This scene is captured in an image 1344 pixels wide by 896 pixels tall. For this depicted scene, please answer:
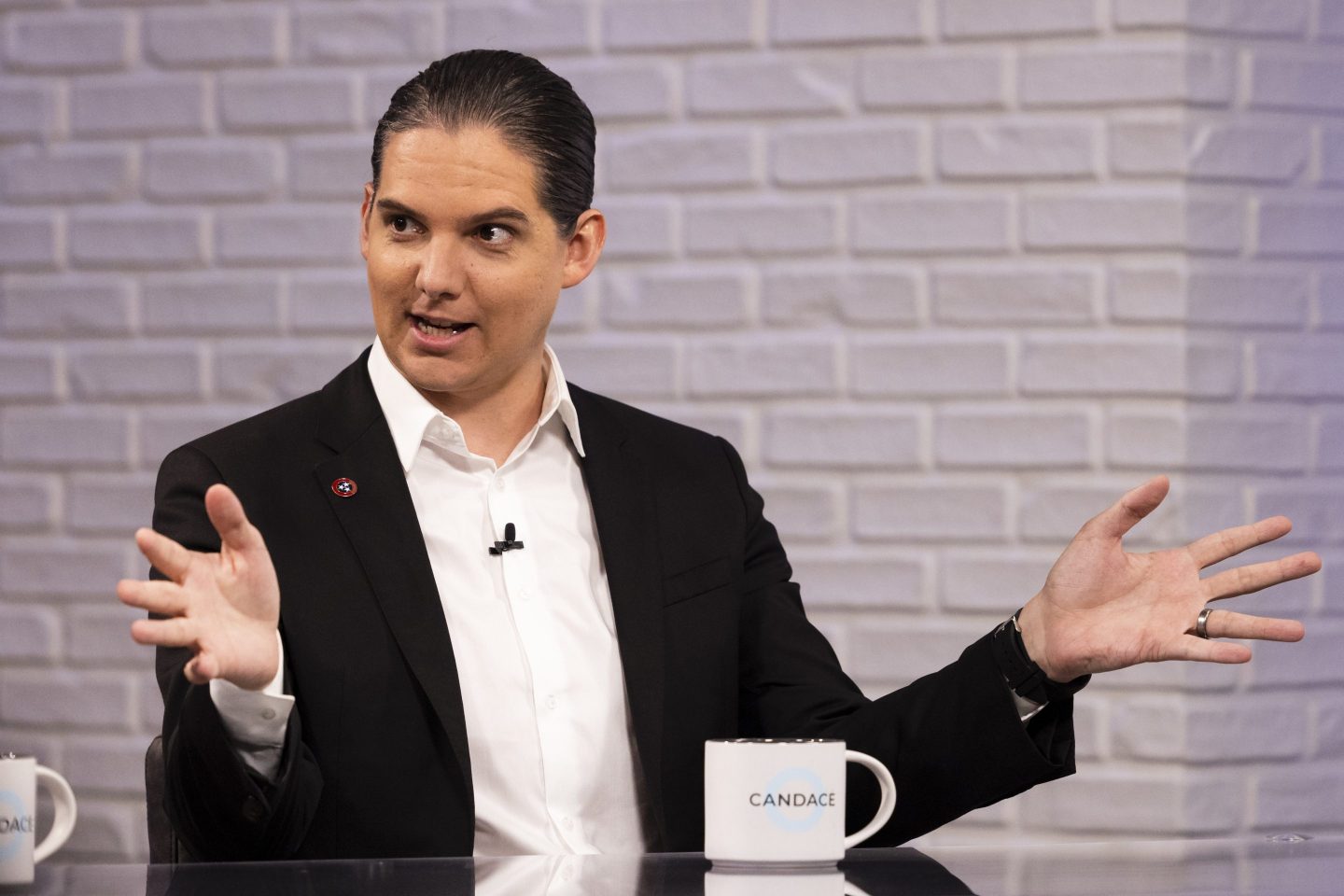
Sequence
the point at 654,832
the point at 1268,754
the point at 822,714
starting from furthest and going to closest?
1. the point at 1268,754
2. the point at 822,714
3. the point at 654,832

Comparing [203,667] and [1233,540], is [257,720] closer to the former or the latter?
[203,667]

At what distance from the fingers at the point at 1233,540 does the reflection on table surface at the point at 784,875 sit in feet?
0.98

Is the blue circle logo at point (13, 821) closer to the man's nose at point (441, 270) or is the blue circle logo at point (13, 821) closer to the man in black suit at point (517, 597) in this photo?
the man in black suit at point (517, 597)

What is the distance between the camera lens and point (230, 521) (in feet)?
4.05

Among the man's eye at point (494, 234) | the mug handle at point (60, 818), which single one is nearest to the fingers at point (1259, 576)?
the man's eye at point (494, 234)

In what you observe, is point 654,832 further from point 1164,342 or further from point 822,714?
point 1164,342

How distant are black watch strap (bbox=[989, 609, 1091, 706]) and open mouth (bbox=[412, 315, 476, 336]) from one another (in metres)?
0.66

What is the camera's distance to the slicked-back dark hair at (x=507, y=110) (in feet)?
5.83

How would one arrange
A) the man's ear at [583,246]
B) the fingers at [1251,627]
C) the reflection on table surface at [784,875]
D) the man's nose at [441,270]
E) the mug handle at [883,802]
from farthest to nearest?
the man's ear at [583,246]
the man's nose at [441,270]
the fingers at [1251,627]
the mug handle at [883,802]
the reflection on table surface at [784,875]

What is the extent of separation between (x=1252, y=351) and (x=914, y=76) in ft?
2.05

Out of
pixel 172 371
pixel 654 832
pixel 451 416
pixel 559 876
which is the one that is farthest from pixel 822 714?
pixel 172 371

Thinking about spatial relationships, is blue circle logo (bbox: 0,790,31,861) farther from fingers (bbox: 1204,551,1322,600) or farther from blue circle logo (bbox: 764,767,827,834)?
fingers (bbox: 1204,551,1322,600)

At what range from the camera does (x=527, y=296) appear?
181 centimetres

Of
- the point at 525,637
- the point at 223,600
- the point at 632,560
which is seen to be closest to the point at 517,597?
the point at 525,637
